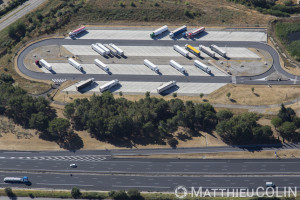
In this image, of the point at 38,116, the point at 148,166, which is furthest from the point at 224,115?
the point at 38,116

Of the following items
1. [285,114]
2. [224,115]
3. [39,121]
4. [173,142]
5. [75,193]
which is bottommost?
[75,193]

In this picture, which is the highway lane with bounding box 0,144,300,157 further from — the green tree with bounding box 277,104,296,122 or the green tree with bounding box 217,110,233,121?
the green tree with bounding box 217,110,233,121

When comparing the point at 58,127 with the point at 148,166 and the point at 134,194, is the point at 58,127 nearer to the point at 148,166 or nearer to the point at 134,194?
the point at 148,166

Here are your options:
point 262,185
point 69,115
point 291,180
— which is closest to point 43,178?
point 69,115

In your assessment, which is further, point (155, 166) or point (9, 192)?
point (155, 166)

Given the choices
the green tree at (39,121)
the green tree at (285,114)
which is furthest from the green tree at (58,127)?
the green tree at (285,114)

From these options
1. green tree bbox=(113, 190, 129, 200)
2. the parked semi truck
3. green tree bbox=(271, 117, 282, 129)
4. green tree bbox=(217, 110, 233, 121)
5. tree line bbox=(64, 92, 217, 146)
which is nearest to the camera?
green tree bbox=(113, 190, 129, 200)

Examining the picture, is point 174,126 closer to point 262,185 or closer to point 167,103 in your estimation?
point 167,103

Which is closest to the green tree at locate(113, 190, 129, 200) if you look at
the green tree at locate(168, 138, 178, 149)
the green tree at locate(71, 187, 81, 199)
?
the green tree at locate(71, 187, 81, 199)
